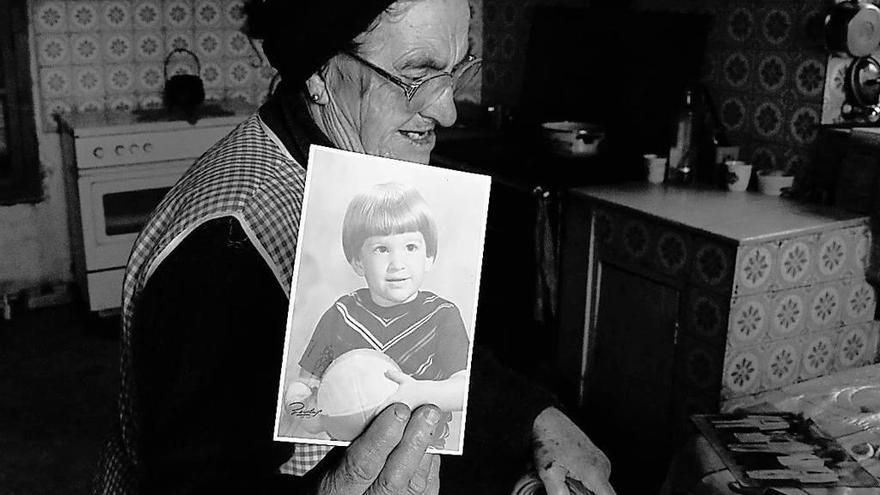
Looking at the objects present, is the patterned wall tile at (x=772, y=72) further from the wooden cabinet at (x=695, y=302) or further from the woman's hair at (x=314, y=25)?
the woman's hair at (x=314, y=25)

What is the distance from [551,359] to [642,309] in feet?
1.82

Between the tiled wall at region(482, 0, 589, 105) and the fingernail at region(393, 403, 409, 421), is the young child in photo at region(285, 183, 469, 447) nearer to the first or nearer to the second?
the fingernail at region(393, 403, 409, 421)

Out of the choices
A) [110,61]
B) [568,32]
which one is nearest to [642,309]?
[568,32]

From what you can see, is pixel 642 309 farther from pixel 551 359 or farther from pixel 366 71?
pixel 366 71

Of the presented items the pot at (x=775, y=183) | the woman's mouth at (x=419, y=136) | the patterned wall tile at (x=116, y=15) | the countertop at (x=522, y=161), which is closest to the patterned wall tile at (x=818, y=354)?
the pot at (x=775, y=183)

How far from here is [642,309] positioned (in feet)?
9.11

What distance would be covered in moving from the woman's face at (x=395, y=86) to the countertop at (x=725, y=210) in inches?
64.4

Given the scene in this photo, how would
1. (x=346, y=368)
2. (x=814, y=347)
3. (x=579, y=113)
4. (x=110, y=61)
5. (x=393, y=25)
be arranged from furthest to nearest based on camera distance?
(x=110, y=61), (x=579, y=113), (x=814, y=347), (x=393, y=25), (x=346, y=368)

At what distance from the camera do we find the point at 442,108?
0.96m

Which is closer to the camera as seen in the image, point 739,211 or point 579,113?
point 739,211

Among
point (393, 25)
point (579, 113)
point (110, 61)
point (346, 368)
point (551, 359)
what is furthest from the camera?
point (110, 61)

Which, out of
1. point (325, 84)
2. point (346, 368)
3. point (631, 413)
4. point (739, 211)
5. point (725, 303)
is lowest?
point (631, 413)

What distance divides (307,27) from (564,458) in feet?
2.30

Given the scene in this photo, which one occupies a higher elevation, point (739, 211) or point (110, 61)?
point (110, 61)
